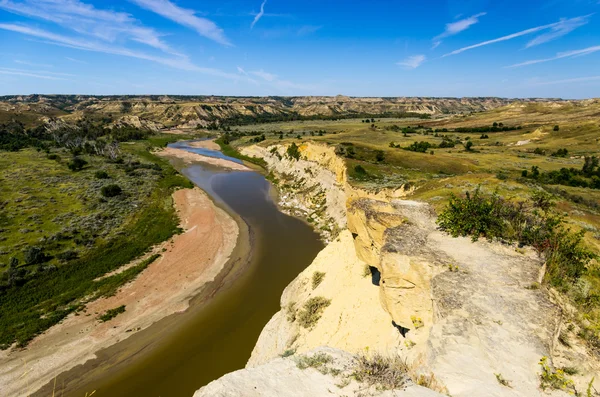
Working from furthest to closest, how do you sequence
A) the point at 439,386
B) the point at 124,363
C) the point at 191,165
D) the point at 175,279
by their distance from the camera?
1. the point at 191,165
2. the point at 175,279
3. the point at 124,363
4. the point at 439,386

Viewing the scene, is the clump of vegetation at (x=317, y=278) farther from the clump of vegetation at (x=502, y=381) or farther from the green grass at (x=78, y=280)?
the green grass at (x=78, y=280)

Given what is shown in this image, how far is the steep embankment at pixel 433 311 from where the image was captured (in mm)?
6762

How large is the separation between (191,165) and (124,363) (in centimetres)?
6850

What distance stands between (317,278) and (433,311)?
470 inches

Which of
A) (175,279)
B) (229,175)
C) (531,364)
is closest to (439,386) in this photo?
(531,364)

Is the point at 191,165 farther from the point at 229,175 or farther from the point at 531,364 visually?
the point at 531,364

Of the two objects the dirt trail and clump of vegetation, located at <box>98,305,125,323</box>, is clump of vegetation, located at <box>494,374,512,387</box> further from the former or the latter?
clump of vegetation, located at <box>98,305,125,323</box>

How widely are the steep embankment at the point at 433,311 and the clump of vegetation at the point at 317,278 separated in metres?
0.66

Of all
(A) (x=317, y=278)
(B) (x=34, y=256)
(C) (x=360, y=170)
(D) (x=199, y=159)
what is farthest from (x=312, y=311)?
(D) (x=199, y=159)

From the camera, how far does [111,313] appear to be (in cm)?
2147

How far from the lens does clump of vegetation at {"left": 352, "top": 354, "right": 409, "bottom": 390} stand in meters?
6.46

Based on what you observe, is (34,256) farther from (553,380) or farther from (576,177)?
(576,177)

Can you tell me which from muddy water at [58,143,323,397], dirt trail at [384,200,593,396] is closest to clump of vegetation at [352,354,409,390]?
dirt trail at [384,200,593,396]

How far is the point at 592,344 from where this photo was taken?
25.5 feet
